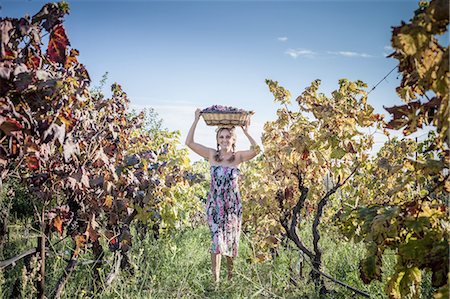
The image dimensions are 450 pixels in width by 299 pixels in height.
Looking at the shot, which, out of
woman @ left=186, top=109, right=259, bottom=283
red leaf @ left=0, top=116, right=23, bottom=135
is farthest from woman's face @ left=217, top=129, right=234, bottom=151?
red leaf @ left=0, top=116, right=23, bottom=135

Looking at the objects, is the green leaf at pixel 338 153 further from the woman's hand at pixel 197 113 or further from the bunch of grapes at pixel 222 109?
the woman's hand at pixel 197 113

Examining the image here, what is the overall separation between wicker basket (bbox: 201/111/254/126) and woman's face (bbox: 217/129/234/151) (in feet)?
0.30

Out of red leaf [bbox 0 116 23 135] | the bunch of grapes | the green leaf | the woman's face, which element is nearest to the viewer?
red leaf [bbox 0 116 23 135]

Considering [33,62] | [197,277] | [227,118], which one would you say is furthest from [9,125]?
[197,277]

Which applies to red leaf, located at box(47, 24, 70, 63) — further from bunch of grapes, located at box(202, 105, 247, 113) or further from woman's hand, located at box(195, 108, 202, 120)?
woman's hand, located at box(195, 108, 202, 120)

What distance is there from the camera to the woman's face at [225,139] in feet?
14.0

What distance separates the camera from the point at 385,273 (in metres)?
3.46

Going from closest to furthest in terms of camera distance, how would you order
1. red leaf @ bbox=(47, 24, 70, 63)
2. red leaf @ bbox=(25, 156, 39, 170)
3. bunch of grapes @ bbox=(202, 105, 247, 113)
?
red leaf @ bbox=(47, 24, 70, 63) < red leaf @ bbox=(25, 156, 39, 170) < bunch of grapes @ bbox=(202, 105, 247, 113)

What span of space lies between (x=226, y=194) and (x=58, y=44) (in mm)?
2456

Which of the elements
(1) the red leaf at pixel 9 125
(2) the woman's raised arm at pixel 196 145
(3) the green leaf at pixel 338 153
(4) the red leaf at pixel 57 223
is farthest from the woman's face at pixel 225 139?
(1) the red leaf at pixel 9 125

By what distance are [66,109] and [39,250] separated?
106cm

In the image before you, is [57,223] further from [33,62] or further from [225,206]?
[225,206]

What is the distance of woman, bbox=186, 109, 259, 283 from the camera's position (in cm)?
417

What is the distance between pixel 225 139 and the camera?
14.0 feet
